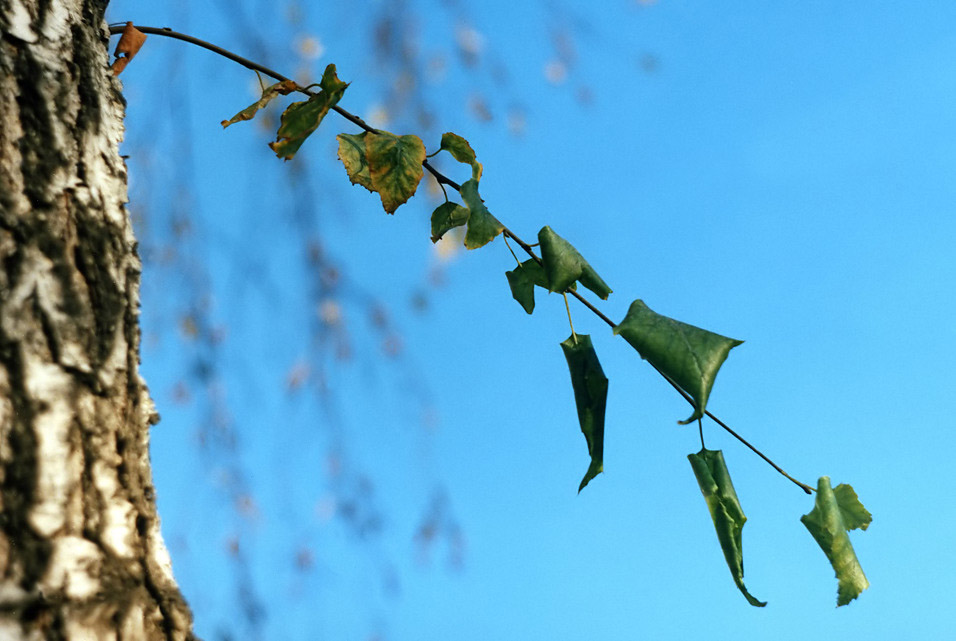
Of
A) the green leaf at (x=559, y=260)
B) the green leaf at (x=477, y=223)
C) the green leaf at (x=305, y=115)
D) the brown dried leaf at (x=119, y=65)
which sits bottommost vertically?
the green leaf at (x=559, y=260)

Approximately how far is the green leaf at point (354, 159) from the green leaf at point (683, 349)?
32 cm

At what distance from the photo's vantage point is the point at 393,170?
0.90m

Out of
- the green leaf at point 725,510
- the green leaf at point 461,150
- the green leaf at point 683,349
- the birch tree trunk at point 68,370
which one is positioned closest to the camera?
the birch tree trunk at point 68,370

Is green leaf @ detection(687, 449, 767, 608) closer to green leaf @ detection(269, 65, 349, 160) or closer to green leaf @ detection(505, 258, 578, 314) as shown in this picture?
green leaf @ detection(505, 258, 578, 314)

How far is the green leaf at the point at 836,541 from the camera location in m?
0.92

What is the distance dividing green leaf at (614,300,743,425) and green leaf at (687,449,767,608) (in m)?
0.13

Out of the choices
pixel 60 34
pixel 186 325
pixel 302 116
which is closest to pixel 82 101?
pixel 60 34

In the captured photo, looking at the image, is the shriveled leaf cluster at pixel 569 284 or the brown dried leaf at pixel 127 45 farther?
the brown dried leaf at pixel 127 45

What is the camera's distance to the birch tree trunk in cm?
58

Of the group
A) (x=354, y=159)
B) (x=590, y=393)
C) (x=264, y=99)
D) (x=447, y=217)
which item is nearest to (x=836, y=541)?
(x=590, y=393)

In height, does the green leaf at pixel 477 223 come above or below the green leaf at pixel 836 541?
above

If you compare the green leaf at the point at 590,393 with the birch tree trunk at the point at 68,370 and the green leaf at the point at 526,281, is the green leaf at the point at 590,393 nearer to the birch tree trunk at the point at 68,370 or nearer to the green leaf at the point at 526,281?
the green leaf at the point at 526,281

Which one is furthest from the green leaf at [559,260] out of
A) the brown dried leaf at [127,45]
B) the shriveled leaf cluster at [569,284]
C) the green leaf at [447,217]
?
the brown dried leaf at [127,45]

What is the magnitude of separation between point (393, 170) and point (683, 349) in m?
0.36
